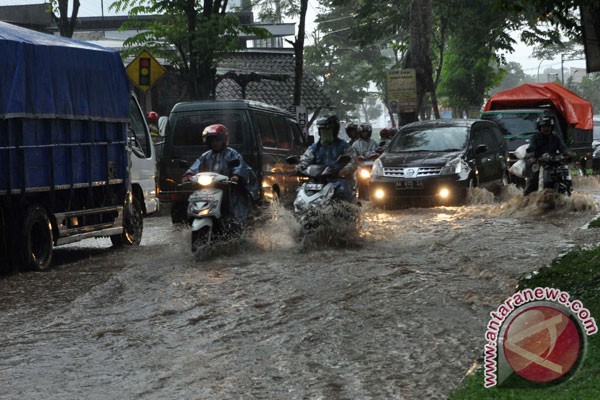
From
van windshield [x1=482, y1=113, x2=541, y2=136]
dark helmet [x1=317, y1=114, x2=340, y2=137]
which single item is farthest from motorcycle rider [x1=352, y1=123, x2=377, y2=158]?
dark helmet [x1=317, y1=114, x2=340, y2=137]

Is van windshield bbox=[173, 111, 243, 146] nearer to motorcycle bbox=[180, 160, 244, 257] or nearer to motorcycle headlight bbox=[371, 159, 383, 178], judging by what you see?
motorcycle headlight bbox=[371, 159, 383, 178]

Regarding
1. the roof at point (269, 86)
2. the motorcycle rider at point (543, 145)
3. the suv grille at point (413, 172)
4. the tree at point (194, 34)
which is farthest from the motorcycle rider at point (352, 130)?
the roof at point (269, 86)

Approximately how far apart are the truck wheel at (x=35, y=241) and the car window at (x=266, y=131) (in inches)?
198

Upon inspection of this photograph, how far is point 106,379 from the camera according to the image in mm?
6859

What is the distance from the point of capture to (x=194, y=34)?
25.1m

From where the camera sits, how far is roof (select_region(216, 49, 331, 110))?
38719mm

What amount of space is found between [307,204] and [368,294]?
11.4 feet

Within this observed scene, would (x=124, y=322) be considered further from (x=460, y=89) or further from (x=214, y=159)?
(x=460, y=89)

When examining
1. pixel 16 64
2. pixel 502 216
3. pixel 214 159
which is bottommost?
pixel 502 216

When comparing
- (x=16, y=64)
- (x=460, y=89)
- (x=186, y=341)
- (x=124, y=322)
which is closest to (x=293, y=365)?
(x=186, y=341)

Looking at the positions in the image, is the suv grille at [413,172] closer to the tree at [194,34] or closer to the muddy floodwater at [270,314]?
the muddy floodwater at [270,314]

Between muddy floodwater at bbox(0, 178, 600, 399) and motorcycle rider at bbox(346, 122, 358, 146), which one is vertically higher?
motorcycle rider at bbox(346, 122, 358, 146)

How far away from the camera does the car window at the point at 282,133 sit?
18.4 meters

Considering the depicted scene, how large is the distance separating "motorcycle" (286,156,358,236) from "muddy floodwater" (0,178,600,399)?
251mm
